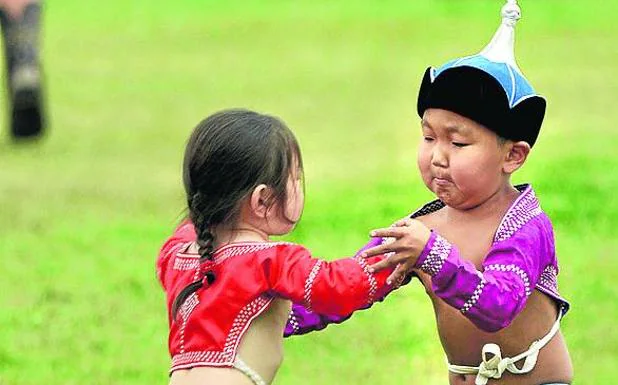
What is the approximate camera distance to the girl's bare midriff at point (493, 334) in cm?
441

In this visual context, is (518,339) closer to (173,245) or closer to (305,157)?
(173,245)

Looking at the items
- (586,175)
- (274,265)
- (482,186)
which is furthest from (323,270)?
(586,175)

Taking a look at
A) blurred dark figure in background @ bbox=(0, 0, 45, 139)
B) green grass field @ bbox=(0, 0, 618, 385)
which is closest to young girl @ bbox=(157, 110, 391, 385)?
green grass field @ bbox=(0, 0, 618, 385)

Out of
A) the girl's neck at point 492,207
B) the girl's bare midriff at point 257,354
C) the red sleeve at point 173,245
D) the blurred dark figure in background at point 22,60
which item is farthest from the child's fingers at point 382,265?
the blurred dark figure in background at point 22,60

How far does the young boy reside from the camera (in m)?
4.07

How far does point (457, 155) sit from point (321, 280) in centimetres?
52

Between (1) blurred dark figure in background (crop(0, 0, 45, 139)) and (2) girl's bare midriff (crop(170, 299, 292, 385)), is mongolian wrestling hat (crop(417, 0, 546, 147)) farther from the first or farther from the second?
(1) blurred dark figure in background (crop(0, 0, 45, 139))

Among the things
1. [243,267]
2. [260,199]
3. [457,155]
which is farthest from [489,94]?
[243,267]

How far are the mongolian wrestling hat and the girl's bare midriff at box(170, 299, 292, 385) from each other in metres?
0.67

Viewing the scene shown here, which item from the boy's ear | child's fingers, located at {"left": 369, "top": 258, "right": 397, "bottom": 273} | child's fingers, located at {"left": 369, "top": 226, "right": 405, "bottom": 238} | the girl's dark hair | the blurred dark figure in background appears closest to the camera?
child's fingers, located at {"left": 369, "top": 226, "right": 405, "bottom": 238}

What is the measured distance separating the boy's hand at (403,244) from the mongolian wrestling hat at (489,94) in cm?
38

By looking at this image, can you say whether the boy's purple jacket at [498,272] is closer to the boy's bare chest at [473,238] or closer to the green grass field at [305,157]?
the boy's bare chest at [473,238]

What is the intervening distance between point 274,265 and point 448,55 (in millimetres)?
13641

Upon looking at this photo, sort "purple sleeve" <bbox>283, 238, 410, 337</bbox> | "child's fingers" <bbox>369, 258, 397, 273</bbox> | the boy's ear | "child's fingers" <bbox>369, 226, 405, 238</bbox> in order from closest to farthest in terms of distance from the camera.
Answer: "child's fingers" <bbox>369, 226, 405, 238</bbox>, "child's fingers" <bbox>369, 258, 397, 273</bbox>, the boy's ear, "purple sleeve" <bbox>283, 238, 410, 337</bbox>
